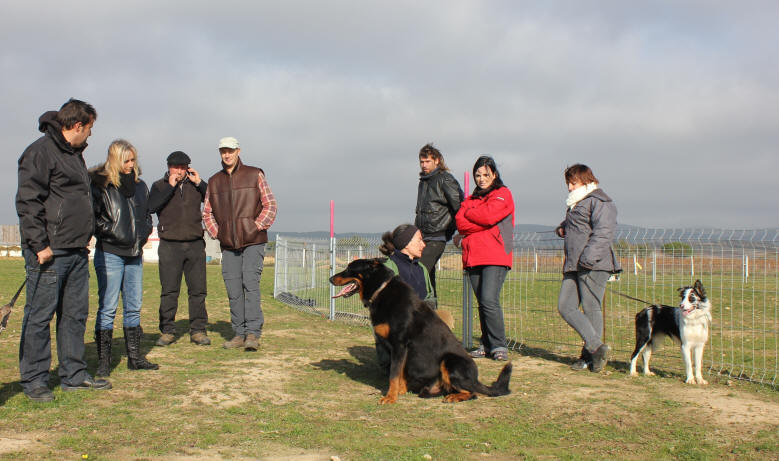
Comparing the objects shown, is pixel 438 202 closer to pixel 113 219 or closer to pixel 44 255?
pixel 113 219

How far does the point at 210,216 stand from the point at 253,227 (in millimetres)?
657

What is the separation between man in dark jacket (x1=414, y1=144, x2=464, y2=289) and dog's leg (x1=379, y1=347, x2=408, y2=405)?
7.08 ft

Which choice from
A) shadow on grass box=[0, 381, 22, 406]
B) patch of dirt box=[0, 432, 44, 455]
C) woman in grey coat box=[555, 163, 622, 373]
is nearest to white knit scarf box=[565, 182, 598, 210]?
woman in grey coat box=[555, 163, 622, 373]

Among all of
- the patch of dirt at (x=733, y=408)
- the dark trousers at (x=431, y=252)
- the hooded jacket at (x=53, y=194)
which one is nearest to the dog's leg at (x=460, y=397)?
the patch of dirt at (x=733, y=408)

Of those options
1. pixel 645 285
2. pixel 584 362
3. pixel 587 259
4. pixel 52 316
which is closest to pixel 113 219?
pixel 52 316

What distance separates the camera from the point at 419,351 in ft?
16.0

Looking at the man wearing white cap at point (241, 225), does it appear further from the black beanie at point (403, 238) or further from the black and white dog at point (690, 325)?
the black and white dog at point (690, 325)

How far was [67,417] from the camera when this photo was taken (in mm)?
4137

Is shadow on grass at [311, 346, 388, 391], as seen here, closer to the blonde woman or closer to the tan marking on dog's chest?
the tan marking on dog's chest

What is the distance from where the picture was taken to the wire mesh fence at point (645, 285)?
19.4 feet

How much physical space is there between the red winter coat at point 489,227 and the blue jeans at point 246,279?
2399 millimetres

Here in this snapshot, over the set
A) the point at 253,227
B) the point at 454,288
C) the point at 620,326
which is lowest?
the point at 620,326

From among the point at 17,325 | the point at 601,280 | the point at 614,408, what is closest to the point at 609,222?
the point at 601,280

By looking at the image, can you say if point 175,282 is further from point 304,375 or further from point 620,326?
point 620,326
